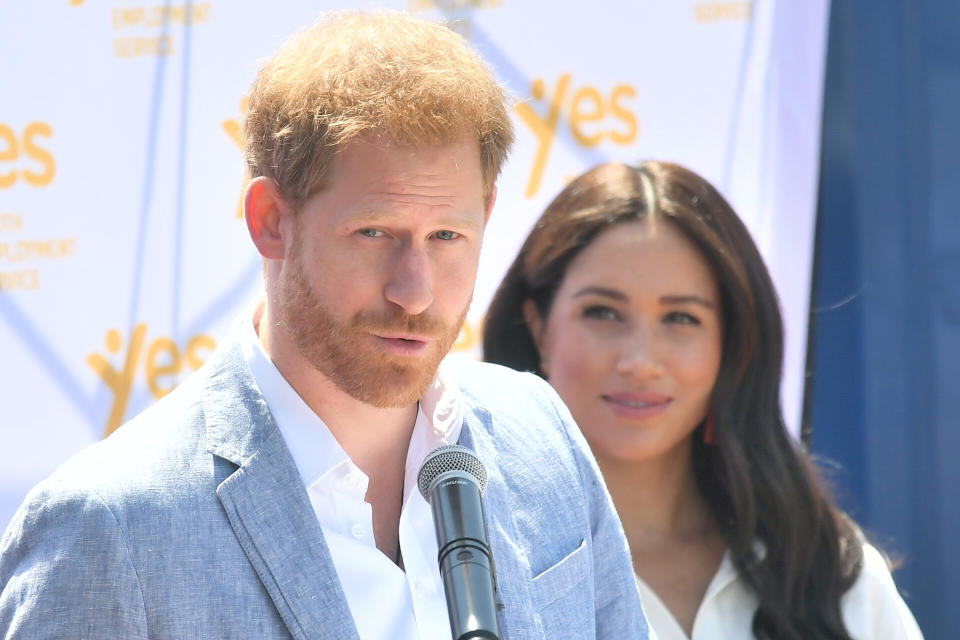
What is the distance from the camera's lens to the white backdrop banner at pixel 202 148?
269 centimetres

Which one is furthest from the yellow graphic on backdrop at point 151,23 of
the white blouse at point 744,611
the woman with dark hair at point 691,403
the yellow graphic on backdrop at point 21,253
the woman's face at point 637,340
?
the white blouse at point 744,611

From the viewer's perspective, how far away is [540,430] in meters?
1.88

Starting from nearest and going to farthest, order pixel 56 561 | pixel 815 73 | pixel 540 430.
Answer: pixel 56 561 → pixel 540 430 → pixel 815 73

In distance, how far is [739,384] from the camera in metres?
2.96

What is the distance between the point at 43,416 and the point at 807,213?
208 centimetres

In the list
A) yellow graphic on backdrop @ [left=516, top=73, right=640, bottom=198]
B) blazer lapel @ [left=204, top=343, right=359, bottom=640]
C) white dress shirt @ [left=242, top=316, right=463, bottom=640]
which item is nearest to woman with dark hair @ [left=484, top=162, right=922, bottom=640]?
yellow graphic on backdrop @ [left=516, top=73, right=640, bottom=198]

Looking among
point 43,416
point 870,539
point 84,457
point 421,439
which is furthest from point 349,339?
point 870,539

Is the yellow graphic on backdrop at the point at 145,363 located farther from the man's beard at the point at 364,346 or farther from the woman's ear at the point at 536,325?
the man's beard at the point at 364,346

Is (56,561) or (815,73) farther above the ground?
(815,73)

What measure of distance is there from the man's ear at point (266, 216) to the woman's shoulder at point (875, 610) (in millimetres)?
1858

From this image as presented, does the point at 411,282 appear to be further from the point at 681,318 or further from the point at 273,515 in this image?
the point at 681,318

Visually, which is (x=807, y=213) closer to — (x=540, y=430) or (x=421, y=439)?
(x=540, y=430)

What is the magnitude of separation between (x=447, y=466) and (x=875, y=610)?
1.96 metres

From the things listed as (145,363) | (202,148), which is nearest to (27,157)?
(202,148)
